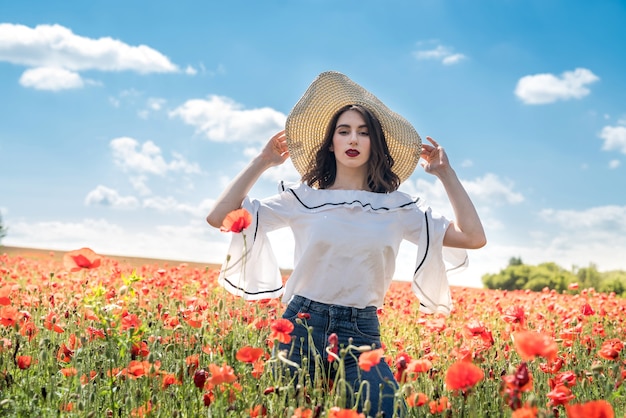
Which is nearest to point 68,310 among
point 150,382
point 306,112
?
point 150,382

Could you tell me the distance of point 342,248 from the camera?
3291 millimetres

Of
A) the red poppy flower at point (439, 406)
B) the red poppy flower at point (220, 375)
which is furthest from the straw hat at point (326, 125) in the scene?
the red poppy flower at point (220, 375)

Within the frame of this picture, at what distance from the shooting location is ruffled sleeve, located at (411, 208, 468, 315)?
3.53 metres

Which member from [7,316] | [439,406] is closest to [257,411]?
[439,406]

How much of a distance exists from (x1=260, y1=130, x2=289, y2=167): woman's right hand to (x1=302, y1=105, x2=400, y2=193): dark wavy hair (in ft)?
0.57

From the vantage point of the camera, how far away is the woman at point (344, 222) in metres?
3.24

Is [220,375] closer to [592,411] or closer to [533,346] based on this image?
[533,346]

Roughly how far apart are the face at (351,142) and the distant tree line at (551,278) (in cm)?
1272

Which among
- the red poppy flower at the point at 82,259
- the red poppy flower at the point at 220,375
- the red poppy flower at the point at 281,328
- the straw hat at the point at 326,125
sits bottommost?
the red poppy flower at the point at 220,375

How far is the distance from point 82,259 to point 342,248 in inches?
47.6

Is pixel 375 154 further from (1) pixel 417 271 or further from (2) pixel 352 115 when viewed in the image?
(1) pixel 417 271

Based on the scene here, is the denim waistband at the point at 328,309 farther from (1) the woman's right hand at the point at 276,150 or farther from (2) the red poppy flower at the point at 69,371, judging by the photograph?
(2) the red poppy flower at the point at 69,371

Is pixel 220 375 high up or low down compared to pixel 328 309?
down

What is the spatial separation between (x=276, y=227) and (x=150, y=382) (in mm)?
1016
